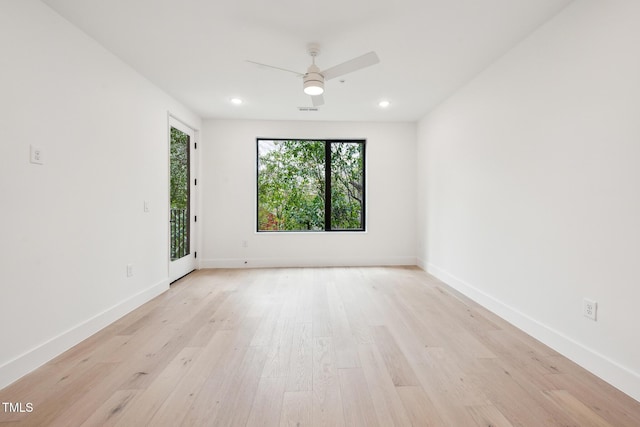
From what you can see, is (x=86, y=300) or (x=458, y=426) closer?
A: (x=458, y=426)

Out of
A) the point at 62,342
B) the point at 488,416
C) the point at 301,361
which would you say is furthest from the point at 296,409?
the point at 62,342

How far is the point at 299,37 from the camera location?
256cm

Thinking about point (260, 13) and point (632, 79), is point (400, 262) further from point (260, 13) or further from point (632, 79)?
point (260, 13)

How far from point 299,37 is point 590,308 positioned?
2908 mm

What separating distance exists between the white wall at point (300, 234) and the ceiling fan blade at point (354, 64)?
252 centimetres

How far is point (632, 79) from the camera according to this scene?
1732mm

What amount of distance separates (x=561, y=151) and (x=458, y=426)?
1.98 metres

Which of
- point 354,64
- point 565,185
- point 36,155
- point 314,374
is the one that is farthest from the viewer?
point 354,64

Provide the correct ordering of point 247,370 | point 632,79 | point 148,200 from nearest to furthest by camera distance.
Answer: point 632,79
point 247,370
point 148,200

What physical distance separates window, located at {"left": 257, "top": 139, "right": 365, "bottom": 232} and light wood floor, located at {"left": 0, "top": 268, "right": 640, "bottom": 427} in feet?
7.63

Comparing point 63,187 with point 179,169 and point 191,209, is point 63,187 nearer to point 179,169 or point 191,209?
point 179,169

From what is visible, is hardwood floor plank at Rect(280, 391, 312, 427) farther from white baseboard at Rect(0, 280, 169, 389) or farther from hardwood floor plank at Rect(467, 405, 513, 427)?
white baseboard at Rect(0, 280, 169, 389)

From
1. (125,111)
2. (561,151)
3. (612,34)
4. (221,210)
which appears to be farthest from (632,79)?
(221,210)

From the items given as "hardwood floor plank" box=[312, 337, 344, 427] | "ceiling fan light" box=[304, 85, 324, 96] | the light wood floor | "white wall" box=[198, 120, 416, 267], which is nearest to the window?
"white wall" box=[198, 120, 416, 267]
